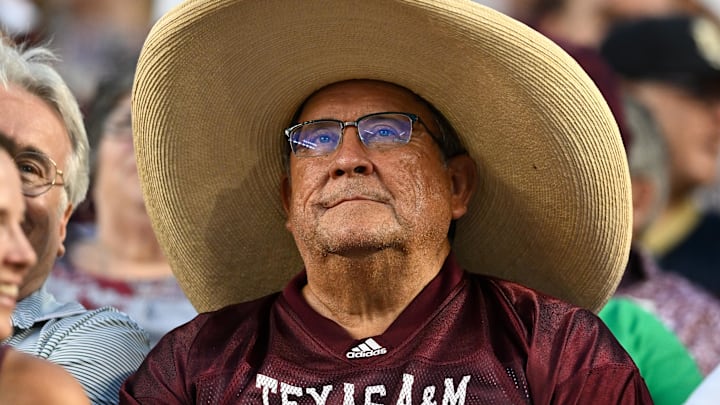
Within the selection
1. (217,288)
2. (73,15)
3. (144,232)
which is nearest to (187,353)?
(217,288)

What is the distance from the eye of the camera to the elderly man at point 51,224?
3467 millimetres

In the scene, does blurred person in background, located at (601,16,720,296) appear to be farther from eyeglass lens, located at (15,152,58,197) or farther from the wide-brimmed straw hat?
eyeglass lens, located at (15,152,58,197)

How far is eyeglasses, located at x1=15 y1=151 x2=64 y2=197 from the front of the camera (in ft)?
11.4

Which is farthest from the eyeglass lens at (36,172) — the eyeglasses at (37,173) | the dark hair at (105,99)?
the dark hair at (105,99)

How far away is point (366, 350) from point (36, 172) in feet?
3.14

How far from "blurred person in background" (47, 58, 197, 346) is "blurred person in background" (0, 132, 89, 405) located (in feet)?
7.44

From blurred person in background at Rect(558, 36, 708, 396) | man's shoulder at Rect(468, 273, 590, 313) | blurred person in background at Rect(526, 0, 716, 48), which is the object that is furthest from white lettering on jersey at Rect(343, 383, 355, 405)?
blurred person in background at Rect(526, 0, 716, 48)

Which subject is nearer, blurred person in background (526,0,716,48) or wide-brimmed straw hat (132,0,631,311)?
wide-brimmed straw hat (132,0,631,311)

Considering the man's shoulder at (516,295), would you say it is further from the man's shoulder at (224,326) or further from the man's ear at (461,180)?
the man's shoulder at (224,326)

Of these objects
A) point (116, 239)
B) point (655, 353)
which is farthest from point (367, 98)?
point (116, 239)

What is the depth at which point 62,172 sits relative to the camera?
11.9 ft

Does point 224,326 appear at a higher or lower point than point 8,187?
lower

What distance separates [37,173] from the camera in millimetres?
3541

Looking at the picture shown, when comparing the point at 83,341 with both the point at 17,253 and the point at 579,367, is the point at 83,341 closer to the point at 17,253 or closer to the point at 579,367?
the point at 17,253
